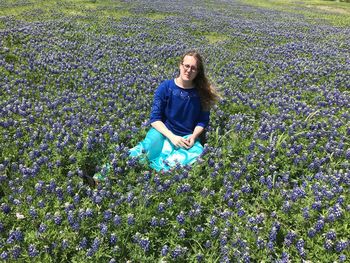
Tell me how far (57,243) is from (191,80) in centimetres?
330

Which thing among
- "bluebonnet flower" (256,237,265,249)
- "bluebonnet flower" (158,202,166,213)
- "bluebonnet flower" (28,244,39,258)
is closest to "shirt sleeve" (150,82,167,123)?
"bluebonnet flower" (158,202,166,213)

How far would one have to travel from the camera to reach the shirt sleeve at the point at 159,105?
5.54m

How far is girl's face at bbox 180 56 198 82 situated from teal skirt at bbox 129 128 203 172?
1.02 metres

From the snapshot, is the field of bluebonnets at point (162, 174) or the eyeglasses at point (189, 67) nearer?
the field of bluebonnets at point (162, 174)

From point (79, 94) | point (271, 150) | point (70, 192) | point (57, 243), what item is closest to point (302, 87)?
point (271, 150)

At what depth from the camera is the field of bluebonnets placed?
364 centimetres

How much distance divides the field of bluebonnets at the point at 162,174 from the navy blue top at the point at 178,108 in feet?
1.29

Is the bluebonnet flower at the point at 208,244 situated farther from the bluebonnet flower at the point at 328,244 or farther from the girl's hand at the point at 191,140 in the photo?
the girl's hand at the point at 191,140

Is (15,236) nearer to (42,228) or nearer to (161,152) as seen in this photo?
(42,228)

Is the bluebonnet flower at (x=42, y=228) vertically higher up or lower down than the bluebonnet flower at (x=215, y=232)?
higher up

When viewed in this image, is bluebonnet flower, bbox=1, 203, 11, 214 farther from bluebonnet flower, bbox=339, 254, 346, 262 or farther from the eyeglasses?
bluebonnet flower, bbox=339, 254, 346, 262

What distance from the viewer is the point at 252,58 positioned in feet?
36.4

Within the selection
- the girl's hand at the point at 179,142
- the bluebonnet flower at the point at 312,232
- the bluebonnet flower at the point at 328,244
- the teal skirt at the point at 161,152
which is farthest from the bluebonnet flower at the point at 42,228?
the bluebonnet flower at the point at 328,244

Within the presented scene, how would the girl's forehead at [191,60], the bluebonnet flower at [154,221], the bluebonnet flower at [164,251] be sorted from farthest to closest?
the girl's forehead at [191,60] → the bluebonnet flower at [154,221] → the bluebonnet flower at [164,251]
